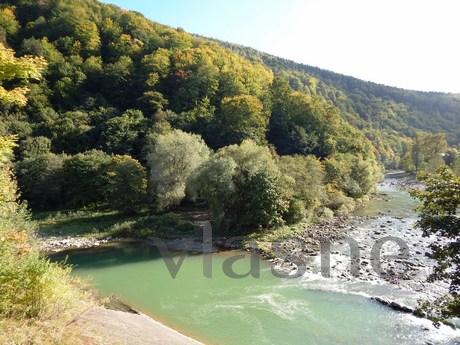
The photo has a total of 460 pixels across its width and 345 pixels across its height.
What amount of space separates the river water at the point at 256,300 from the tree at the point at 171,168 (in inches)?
428

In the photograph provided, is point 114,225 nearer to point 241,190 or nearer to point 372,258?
point 241,190

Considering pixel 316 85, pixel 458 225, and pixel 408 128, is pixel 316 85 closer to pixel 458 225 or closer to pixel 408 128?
pixel 408 128

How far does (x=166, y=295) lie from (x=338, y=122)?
186 ft

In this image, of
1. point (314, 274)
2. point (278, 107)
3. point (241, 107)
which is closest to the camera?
point (314, 274)

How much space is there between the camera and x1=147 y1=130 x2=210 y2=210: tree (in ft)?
136

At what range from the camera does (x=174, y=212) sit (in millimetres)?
43469

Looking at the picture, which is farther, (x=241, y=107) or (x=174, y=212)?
Answer: (x=241, y=107)

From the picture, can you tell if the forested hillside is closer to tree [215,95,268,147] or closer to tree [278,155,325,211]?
tree [215,95,268,147]

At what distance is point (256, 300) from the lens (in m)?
21.4

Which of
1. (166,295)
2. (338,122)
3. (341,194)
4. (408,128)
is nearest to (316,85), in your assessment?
(408,128)

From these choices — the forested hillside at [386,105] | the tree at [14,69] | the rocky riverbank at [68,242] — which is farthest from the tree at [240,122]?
the forested hillside at [386,105]

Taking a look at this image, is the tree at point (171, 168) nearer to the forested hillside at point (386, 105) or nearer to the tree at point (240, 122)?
the tree at point (240, 122)

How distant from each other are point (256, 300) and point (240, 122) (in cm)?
4179

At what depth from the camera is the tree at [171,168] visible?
4138 centimetres
